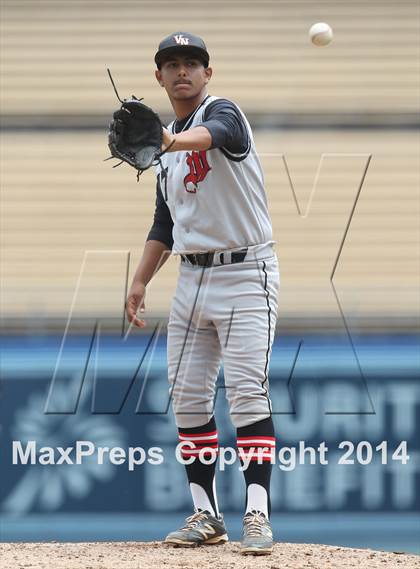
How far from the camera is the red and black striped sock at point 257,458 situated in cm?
385

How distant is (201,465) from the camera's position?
4051 millimetres

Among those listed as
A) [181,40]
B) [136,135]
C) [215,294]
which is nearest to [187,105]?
[181,40]

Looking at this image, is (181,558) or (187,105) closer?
(181,558)

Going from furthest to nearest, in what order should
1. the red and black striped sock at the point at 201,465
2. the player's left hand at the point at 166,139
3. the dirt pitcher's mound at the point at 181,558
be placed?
the red and black striped sock at the point at 201,465 → the dirt pitcher's mound at the point at 181,558 → the player's left hand at the point at 166,139

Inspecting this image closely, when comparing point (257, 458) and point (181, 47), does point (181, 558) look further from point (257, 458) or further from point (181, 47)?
point (181, 47)

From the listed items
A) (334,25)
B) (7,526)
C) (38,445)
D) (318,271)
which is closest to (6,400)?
(38,445)

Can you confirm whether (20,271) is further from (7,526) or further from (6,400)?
(7,526)

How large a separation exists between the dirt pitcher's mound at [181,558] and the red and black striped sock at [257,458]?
0.63 ft

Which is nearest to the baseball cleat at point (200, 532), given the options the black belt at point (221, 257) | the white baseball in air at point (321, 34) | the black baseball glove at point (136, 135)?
the black belt at point (221, 257)

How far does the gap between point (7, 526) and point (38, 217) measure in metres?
1.44

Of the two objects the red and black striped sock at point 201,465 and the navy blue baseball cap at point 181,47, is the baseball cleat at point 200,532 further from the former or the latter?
the navy blue baseball cap at point 181,47

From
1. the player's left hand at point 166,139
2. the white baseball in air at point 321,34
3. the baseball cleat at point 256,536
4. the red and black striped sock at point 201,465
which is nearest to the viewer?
the player's left hand at point 166,139

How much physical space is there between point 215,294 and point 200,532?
0.86 m

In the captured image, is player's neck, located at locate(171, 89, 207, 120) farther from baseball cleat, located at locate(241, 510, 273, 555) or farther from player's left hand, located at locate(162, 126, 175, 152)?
baseball cleat, located at locate(241, 510, 273, 555)
